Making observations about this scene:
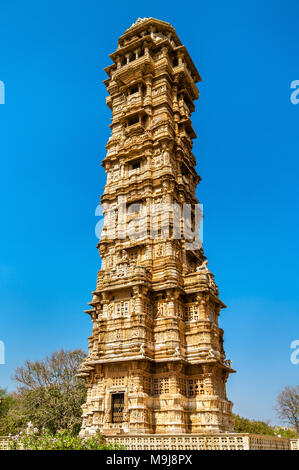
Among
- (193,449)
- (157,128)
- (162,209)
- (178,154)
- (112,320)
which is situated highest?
(157,128)

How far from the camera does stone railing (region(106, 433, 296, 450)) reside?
14000 millimetres

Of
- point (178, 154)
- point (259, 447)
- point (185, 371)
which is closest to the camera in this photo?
point (259, 447)

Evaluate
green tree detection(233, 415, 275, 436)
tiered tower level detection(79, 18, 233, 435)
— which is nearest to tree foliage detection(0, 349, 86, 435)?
tiered tower level detection(79, 18, 233, 435)

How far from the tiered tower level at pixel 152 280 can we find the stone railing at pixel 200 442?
18.0 ft

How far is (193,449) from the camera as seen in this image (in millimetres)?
14500

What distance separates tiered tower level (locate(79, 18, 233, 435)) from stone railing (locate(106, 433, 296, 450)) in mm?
5473

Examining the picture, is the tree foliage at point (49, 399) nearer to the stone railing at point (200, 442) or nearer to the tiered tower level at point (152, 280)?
the tiered tower level at point (152, 280)

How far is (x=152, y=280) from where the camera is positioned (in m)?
26.0

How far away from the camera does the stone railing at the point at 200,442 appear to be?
14.0 meters

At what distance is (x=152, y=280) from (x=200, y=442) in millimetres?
12564

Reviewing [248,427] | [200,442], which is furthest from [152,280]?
[248,427]
